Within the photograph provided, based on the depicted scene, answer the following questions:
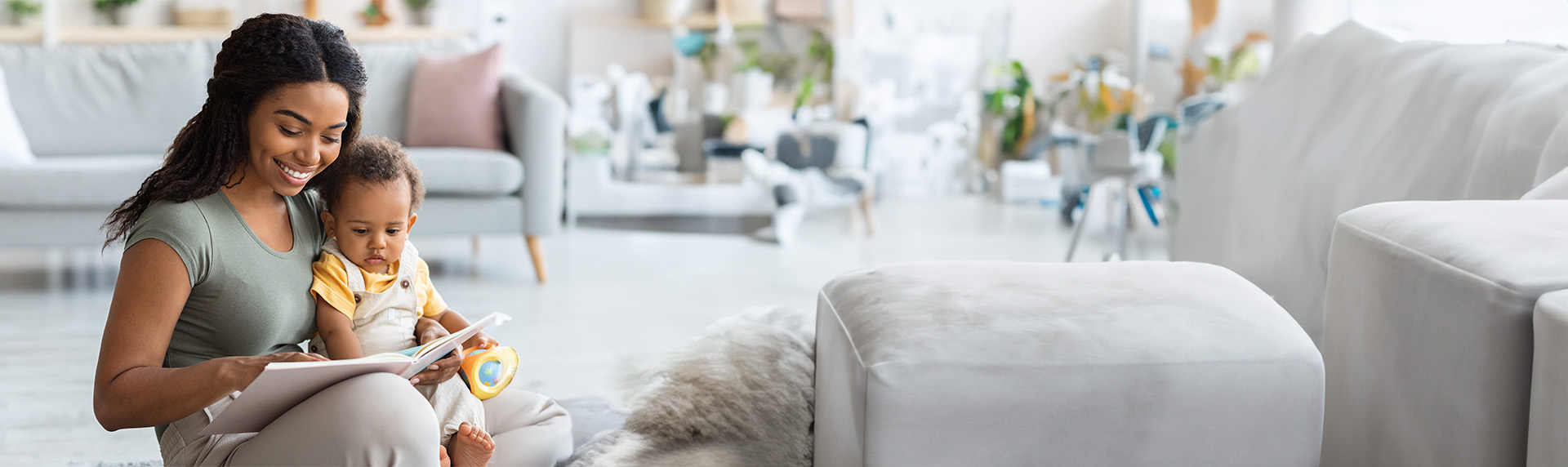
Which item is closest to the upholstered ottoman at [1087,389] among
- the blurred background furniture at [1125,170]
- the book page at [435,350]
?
the book page at [435,350]

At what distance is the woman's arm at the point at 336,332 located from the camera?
46.4 inches

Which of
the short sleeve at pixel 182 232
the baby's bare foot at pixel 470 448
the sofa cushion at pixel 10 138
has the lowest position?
the baby's bare foot at pixel 470 448

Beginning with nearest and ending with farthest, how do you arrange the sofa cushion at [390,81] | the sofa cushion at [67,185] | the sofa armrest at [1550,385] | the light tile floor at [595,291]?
1. the sofa armrest at [1550,385]
2. the light tile floor at [595,291]
3. the sofa cushion at [67,185]
4. the sofa cushion at [390,81]

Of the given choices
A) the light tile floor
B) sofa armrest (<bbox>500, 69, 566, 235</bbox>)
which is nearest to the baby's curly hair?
the light tile floor

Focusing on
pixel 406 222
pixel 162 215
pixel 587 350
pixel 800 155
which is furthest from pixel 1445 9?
pixel 162 215

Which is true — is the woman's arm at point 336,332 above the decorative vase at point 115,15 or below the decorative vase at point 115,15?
below

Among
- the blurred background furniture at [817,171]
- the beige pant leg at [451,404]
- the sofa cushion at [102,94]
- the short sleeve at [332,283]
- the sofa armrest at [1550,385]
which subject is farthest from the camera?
the blurred background furniture at [817,171]

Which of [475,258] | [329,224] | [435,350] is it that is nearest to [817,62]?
[475,258]

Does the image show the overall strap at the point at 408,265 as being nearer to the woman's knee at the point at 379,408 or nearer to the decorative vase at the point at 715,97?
the woman's knee at the point at 379,408

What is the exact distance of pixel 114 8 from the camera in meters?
4.70

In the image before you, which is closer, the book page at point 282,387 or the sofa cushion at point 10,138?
the book page at point 282,387

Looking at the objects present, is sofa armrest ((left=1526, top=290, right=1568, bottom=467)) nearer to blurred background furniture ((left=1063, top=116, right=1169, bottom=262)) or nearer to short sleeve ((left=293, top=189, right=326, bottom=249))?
short sleeve ((left=293, top=189, right=326, bottom=249))

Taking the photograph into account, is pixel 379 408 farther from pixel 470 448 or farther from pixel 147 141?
pixel 147 141

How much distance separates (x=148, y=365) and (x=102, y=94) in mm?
2991
